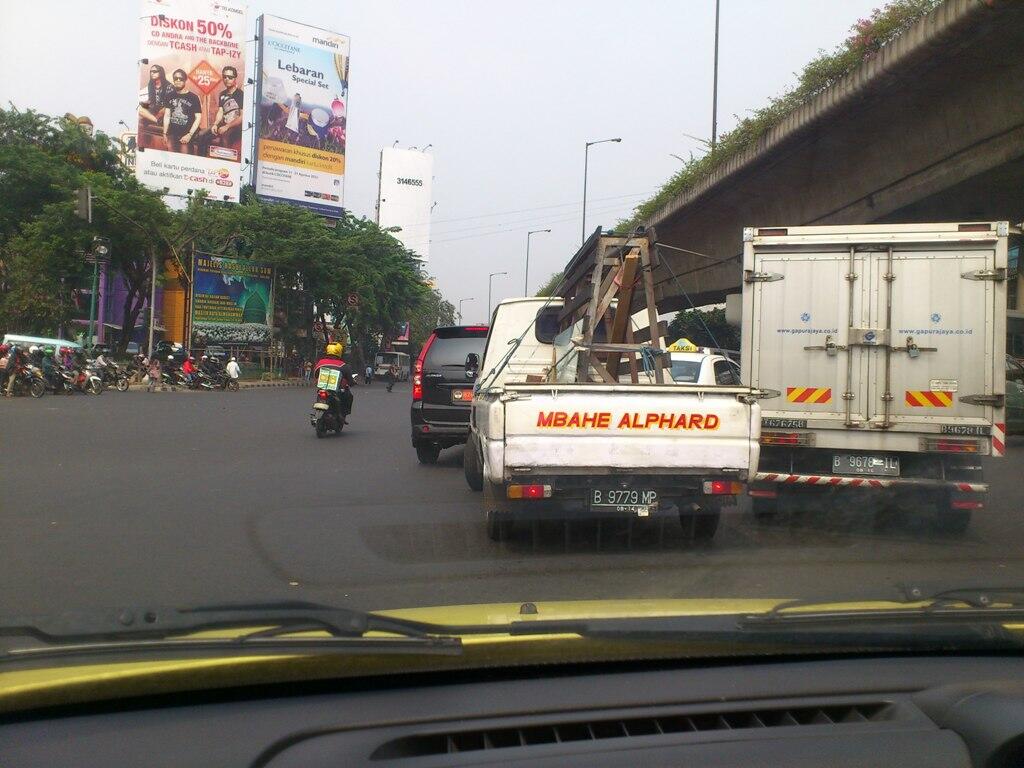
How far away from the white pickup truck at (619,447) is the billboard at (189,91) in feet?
135

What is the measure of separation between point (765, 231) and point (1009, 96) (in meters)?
5.25

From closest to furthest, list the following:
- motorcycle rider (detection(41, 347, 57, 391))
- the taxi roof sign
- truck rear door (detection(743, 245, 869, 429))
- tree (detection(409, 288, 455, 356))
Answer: truck rear door (detection(743, 245, 869, 429)) → the taxi roof sign → motorcycle rider (detection(41, 347, 57, 391)) → tree (detection(409, 288, 455, 356))

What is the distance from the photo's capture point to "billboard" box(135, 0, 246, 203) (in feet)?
142

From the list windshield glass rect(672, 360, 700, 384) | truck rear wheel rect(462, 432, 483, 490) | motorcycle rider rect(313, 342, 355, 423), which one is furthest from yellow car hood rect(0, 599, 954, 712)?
motorcycle rider rect(313, 342, 355, 423)

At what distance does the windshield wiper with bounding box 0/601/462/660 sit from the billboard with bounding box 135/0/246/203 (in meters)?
44.5

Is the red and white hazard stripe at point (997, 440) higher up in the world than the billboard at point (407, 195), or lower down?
lower down

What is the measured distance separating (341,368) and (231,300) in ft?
103

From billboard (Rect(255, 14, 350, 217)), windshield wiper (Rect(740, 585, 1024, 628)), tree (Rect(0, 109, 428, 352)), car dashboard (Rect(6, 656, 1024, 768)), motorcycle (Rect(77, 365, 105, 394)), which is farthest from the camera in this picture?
billboard (Rect(255, 14, 350, 217))

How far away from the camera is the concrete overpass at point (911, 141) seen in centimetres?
1191

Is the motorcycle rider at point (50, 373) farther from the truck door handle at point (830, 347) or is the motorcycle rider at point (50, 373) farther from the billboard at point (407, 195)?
the billboard at point (407, 195)

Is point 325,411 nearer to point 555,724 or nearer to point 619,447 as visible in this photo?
point 619,447

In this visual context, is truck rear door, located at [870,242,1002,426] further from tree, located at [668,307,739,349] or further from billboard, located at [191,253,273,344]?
billboard, located at [191,253,273,344]

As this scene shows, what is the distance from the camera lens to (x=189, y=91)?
1727 inches

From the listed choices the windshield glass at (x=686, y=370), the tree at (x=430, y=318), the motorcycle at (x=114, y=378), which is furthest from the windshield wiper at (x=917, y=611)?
the tree at (x=430, y=318)
